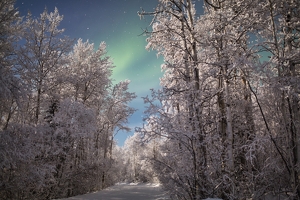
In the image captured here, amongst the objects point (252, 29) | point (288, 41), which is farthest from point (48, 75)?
point (288, 41)

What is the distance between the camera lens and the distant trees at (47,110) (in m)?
6.50

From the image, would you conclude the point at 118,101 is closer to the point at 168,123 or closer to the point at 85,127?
the point at 85,127

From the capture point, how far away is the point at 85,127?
10.9m

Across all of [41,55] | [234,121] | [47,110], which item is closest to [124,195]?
[234,121]

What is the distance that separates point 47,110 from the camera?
38.3 ft

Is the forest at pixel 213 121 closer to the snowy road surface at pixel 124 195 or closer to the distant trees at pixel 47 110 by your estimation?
the distant trees at pixel 47 110

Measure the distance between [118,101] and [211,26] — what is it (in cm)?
1298

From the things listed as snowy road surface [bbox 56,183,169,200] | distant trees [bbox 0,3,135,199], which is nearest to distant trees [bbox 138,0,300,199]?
snowy road surface [bbox 56,183,169,200]

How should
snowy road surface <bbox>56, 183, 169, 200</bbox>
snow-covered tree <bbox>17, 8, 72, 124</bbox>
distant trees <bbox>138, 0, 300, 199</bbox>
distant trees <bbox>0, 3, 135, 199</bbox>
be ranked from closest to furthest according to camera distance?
distant trees <bbox>138, 0, 300, 199</bbox> → distant trees <bbox>0, 3, 135, 199</bbox> → snowy road surface <bbox>56, 183, 169, 200</bbox> → snow-covered tree <bbox>17, 8, 72, 124</bbox>

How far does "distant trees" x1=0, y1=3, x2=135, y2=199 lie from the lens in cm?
650

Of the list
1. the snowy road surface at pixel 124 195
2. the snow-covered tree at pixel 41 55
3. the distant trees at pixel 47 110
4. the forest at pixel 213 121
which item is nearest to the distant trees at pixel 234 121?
the forest at pixel 213 121

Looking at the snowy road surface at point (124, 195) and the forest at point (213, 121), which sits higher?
the forest at point (213, 121)

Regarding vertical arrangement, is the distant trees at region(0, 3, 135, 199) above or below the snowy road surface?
above

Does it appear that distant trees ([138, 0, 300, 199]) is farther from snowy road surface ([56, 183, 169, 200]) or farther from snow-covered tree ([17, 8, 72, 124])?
snow-covered tree ([17, 8, 72, 124])
